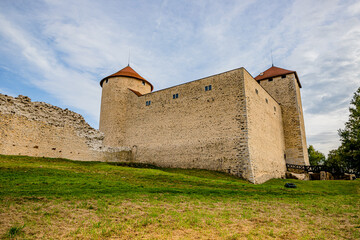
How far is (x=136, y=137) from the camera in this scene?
24438 mm

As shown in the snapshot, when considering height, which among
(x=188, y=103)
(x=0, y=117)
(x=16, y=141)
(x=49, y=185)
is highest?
(x=188, y=103)

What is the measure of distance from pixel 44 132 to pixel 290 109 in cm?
2470

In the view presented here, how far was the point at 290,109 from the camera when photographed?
87.7ft

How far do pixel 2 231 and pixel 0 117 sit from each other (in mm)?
11662

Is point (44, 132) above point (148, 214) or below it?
above

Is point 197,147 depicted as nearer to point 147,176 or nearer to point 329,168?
point 147,176

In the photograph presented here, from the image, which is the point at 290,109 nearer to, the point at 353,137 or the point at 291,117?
the point at 291,117

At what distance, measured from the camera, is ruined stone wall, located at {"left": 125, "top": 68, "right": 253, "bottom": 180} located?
17578mm

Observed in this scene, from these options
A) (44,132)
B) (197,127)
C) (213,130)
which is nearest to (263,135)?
(213,130)

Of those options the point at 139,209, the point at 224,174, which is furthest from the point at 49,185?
the point at 224,174

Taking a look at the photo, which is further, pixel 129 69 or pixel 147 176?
pixel 129 69

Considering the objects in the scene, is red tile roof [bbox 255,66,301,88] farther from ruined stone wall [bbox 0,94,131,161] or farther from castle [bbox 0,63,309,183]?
ruined stone wall [bbox 0,94,131,161]

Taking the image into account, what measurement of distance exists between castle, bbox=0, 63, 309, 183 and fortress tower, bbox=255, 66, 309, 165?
0.33 ft

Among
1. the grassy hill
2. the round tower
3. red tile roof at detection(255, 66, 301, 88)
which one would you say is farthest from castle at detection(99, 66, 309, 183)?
the grassy hill
